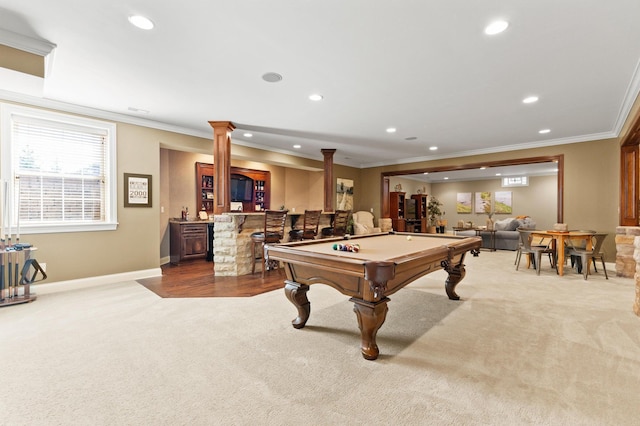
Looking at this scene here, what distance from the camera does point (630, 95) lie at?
353 cm

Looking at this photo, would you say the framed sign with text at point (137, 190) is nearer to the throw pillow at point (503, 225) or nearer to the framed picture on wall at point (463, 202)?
the throw pillow at point (503, 225)

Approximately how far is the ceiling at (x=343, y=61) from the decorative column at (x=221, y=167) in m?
0.27

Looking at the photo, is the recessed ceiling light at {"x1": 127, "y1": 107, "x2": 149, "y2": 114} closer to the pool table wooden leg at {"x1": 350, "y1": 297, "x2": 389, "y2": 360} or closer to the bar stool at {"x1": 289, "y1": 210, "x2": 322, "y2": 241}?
the bar stool at {"x1": 289, "y1": 210, "x2": 322, "y2": 241}

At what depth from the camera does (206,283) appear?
4258 millimetres

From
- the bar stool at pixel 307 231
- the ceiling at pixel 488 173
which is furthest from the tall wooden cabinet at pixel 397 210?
the bar stool at pixel 307 231

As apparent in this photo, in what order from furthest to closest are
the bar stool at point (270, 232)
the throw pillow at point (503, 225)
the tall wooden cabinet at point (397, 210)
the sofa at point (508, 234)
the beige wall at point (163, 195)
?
1. the tall wooden cabinet at point (397, 210)
2. the throw pillow at point (503, 225)
3. the sofa at point (508, 234)
4. the bar stool at point (270, 232)
5. the beige wall at point (163, 195)

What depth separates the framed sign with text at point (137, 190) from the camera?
4457 millimetres

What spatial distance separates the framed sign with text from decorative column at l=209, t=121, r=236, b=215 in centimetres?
103

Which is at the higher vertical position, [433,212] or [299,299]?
[433,212]

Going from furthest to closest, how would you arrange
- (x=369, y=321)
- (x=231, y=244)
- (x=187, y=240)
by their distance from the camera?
(x=187, y=240) < (x=231, y=244) < (x=369, y=321)

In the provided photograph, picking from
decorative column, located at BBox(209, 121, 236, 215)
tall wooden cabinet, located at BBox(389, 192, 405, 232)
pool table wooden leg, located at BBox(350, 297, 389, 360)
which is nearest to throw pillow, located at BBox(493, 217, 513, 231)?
tall wooden cabinet, located at BBox(389, 192, 405, 232)

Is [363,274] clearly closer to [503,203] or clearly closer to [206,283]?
[206,283]

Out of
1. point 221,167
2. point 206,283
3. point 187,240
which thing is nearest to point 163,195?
point 187,240

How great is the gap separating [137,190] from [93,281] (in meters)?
1.42
